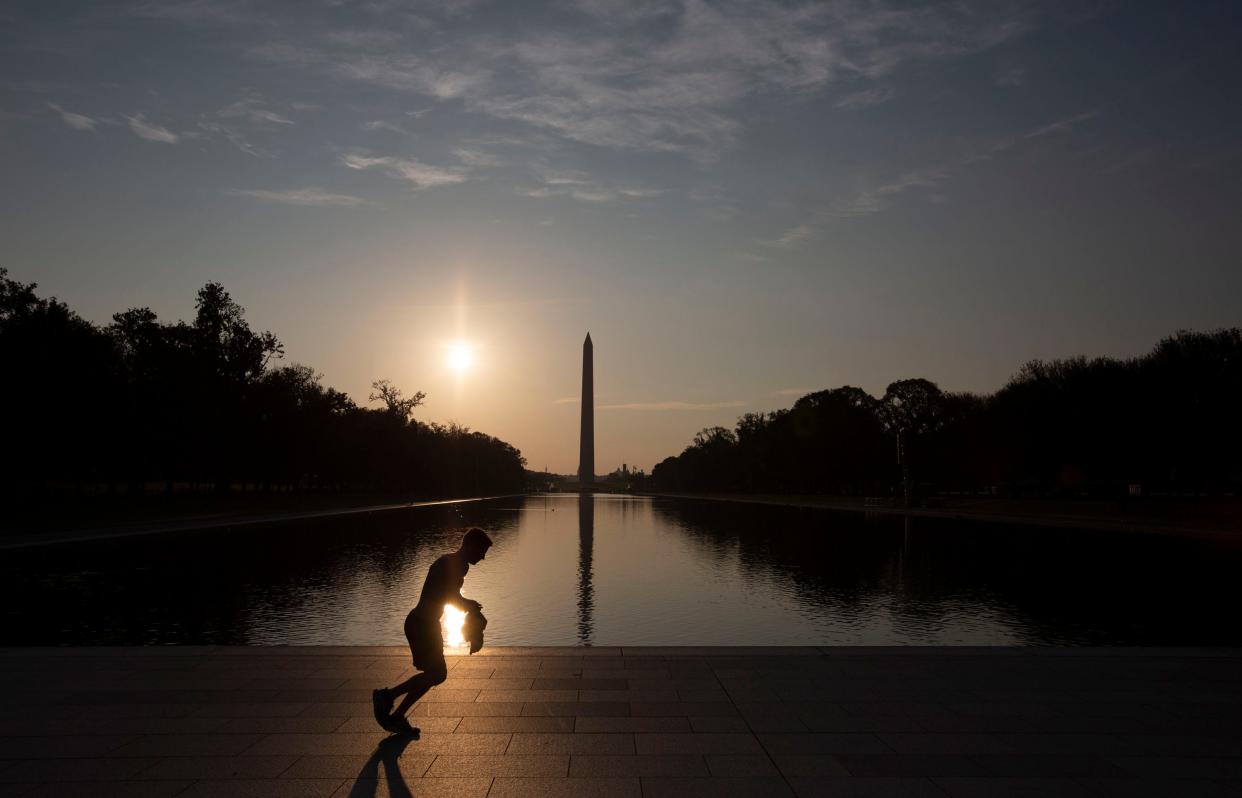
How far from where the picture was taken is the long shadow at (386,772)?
235 inches

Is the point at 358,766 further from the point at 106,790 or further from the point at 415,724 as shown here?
the point at 106,790

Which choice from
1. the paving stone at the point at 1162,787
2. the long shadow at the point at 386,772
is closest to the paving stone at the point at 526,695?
the long shadow at the point at 386,772

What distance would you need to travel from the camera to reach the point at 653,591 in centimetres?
1994

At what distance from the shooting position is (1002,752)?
6836mm

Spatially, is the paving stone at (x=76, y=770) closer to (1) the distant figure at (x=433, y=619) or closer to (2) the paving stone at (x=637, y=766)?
(1) the distant figure at (x=433, y=619)

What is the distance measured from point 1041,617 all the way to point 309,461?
77392mm

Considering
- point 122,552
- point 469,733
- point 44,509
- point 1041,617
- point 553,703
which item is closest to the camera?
point 469,733

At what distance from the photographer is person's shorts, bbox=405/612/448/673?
7.28 m

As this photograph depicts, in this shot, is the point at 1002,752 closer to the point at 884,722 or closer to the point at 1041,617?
the point at 884,722

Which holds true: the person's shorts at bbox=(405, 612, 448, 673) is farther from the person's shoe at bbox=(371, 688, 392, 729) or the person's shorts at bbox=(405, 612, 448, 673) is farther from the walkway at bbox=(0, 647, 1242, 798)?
the walkway at bbox=(0, 647, 1242, 798)

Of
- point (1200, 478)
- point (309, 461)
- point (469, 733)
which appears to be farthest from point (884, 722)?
point (309, 461)

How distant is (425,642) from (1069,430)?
6355 cm

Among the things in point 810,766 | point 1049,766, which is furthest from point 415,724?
point 1049,766

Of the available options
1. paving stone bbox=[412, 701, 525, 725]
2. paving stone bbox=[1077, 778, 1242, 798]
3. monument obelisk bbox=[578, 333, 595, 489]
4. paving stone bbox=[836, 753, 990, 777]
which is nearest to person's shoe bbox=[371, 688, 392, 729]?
paving stone bbox=[412, 701, 525, 725]
